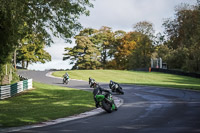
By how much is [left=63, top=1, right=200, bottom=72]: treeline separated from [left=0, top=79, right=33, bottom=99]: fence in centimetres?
4465

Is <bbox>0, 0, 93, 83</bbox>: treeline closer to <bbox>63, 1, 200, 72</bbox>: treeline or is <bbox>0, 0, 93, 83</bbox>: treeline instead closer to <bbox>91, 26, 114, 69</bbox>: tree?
<bbox>63, 1, 200, 72</bbox>: treeline

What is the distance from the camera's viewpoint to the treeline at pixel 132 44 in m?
70.0

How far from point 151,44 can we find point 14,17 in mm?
65375

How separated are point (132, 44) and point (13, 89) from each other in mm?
59622

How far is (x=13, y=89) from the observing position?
2419cm

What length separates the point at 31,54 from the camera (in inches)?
2906

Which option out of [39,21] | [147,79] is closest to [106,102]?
[39,21]

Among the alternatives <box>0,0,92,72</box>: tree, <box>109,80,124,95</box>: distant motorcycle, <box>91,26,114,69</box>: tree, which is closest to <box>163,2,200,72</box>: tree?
<box>91,26,114,69</box>: tree

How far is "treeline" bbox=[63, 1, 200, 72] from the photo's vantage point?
70.0 meters

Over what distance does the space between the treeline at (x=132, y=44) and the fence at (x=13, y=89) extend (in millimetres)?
44652

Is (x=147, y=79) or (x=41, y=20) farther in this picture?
(x=147, y=79)

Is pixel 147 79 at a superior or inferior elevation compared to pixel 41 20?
inferior

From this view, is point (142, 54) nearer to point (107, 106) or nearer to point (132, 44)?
point (132, 44)

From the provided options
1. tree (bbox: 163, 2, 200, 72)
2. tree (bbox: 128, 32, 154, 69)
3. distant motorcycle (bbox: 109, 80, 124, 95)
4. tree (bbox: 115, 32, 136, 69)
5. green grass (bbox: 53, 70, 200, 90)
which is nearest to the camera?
distant motorcycle (bbox: 109, 80, 124, 95)
